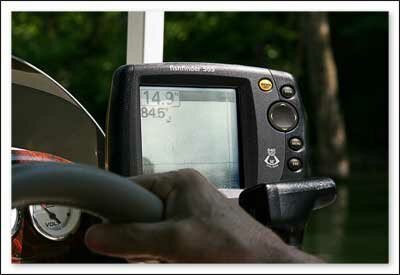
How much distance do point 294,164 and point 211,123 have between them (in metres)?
0.10

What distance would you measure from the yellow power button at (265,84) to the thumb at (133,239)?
47 cm

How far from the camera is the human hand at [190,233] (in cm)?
53

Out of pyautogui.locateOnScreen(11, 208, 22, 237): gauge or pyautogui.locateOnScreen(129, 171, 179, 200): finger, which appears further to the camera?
pyautogui.locateOnScreen(11, 208, 22, 237): gauge

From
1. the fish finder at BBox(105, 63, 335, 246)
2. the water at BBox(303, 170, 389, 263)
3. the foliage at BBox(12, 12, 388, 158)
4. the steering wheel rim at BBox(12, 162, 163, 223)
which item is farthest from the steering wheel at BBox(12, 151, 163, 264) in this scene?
the foliage at BBox(12, 12, 388, 158)

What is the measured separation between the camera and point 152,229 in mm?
528

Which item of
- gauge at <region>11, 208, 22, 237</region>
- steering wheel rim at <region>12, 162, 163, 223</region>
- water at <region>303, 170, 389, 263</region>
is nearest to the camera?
steering wheel rim at <region>12, 162, 163, 223</region>

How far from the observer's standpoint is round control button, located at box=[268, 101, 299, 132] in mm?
967

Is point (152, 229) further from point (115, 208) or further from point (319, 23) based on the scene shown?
point (319, 23)

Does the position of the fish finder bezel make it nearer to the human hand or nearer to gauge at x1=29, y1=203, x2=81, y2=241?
gauge at x1=29, y1=203, x2=81, y2=241

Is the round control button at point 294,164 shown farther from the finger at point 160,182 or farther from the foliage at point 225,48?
the foliage at point 225,48

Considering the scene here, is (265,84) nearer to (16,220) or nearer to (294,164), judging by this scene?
(294,164)

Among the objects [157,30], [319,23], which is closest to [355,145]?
[319,23]

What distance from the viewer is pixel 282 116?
0.97m

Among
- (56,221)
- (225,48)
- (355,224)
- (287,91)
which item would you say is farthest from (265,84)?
(225,48)
